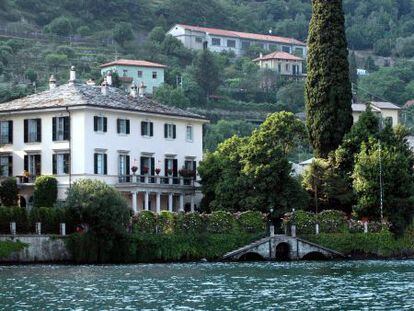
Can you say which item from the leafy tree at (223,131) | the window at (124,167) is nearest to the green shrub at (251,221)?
the window at (124,167)

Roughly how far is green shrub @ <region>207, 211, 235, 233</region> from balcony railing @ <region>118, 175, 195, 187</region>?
32.3 ft

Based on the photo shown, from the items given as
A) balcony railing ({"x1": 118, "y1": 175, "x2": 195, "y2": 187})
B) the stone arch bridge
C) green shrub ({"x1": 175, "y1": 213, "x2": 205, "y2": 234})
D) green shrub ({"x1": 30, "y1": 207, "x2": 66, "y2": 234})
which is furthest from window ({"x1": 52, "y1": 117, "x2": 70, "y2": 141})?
the stone arch bridge

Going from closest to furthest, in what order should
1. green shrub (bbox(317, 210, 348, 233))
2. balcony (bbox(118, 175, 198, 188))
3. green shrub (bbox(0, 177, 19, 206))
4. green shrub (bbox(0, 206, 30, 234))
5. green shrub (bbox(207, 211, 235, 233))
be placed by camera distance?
1. green shrub (bbox(0, 206, 30, 234))
2. green shrub (bbox(207, 211, 235, 233))
3. green shrub (bbox(0, 177, 19, 206))
4. green shrub (bbox(317, 210, 348, 233))
5. balcony (bbox(118, 175, 198, 188))

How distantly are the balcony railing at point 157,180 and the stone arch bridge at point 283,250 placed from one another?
11.7 metres

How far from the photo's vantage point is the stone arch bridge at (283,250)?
299ft

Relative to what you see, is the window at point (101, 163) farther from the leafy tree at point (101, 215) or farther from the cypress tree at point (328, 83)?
the cypress tree at point (328, 83)

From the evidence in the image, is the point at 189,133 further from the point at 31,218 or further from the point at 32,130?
the point at 31,218

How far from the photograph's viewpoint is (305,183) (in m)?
99.9

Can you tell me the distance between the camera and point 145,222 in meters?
88.1

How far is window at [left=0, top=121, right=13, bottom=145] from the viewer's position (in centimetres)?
10063

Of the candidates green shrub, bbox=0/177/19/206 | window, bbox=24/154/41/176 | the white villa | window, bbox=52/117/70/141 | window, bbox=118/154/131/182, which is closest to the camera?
green shrub, bbox=0/177/19/206

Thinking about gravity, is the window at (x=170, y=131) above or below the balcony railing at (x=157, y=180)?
above

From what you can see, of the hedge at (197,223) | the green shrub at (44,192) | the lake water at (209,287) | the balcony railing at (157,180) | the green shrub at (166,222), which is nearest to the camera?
the lake water at (209,287)

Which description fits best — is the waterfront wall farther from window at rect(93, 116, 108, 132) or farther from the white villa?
window at rect(93, 116, 108, 132)
